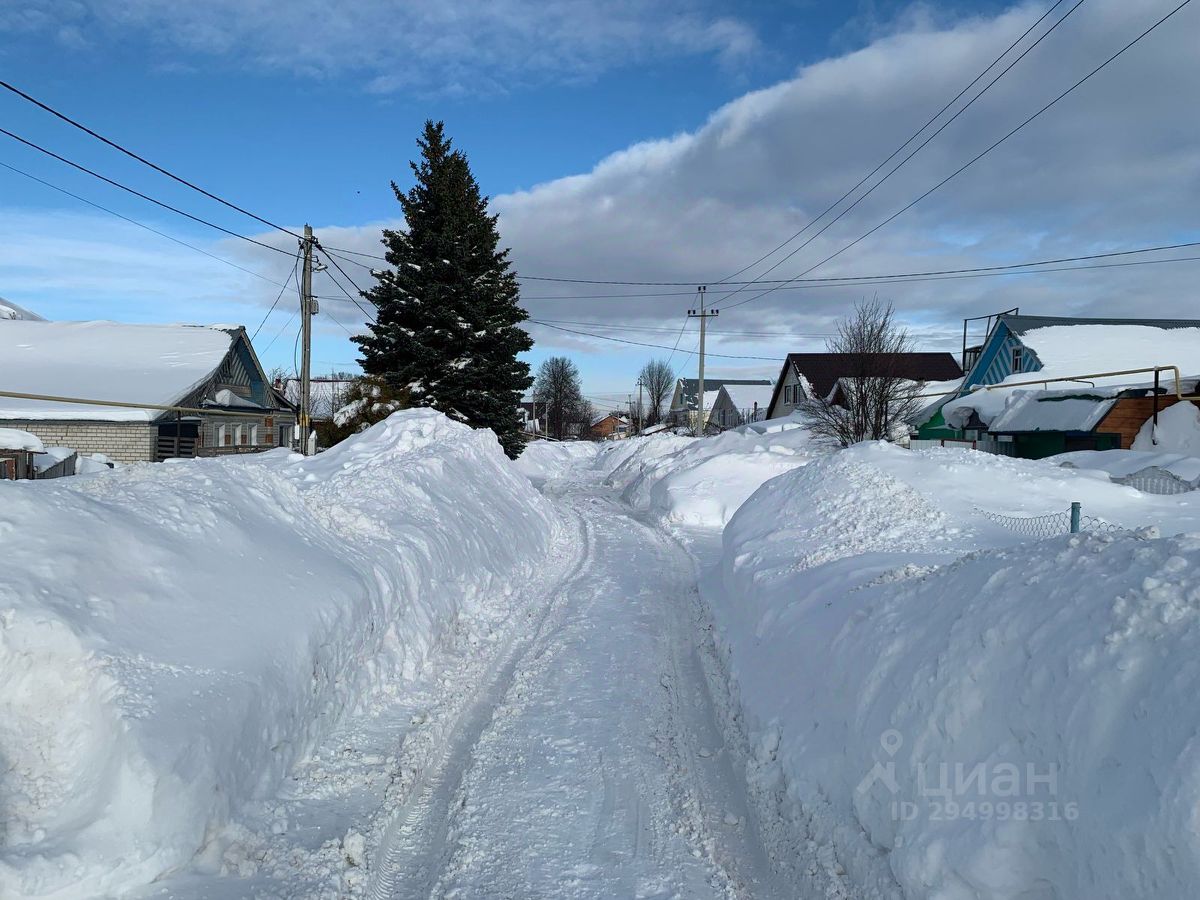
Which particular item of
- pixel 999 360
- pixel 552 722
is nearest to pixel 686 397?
pixel 999 360

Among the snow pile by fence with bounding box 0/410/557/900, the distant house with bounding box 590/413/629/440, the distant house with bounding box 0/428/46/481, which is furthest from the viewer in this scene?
the distant house with bounding box 590/413/629/440

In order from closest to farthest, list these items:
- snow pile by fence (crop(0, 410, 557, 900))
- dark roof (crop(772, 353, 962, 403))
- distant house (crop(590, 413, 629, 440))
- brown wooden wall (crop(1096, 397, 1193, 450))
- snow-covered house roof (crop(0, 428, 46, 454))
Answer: snow pile by fence (crop(0, 410, 557, 900))
snow-covered house roof (crop(0, 428, 46, 454))
brown wooden wall (crop(1096, 397, 1193, 450))
dark roof (crop(772, 353, 962, 403))
distant house (crop(590, 413, 629, 440))

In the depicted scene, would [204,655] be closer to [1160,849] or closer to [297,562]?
[297,562]

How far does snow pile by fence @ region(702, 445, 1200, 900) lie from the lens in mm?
2871

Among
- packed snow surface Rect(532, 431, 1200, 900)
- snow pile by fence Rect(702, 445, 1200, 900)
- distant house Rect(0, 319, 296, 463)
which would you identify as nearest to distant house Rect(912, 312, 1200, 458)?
packed snow surface Rect(532, 431, 1200, 900)

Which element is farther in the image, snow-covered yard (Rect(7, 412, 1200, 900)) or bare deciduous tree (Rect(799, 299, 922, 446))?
bare deciduous tree (Rect(799, 299, 922, 446))

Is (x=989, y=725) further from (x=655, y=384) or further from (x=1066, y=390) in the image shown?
(x=655, y=384)

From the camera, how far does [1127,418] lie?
18.2m

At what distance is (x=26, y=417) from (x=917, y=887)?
2614 centimetres

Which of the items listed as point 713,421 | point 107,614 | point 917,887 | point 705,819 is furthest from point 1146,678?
point 713,421

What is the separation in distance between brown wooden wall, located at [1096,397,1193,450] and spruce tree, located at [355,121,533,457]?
19.0 meters

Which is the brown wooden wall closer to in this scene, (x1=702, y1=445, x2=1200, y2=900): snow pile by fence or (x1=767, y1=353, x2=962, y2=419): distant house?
(x1=702, y1=445, x2=1200, y2=900): snow pile by fence

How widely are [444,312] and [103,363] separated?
11549mm

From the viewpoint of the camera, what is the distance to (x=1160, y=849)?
2.62m
